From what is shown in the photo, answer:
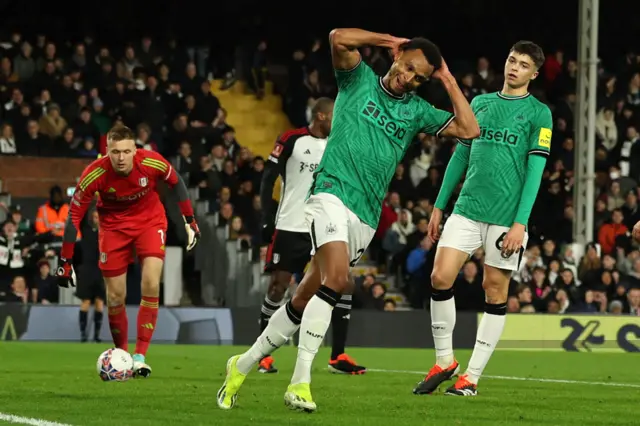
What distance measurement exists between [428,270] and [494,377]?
9.11 m

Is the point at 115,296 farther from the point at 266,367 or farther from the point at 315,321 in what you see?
the point at 315,321

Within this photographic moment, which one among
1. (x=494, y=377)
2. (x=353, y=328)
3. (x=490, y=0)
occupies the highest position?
(x=490, y=0)

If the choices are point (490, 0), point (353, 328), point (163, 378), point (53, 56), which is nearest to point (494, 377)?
point (163, 378)

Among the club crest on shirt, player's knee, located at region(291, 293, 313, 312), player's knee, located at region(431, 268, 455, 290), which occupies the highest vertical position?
the club crest on shirt

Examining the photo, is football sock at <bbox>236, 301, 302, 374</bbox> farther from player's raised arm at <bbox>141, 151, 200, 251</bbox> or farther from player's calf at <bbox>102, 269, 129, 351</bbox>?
player's calf at <bbox>102, 269, 129, 351</bbox>

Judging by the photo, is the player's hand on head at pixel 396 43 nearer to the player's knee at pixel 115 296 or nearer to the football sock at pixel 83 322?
the player's knee at pixel 115 296

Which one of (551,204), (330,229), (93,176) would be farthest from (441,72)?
(551,204)

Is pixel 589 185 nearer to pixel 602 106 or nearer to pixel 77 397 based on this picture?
pixel 602 106

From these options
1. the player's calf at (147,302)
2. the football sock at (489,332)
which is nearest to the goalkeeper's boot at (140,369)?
the player's calf at (147,302)

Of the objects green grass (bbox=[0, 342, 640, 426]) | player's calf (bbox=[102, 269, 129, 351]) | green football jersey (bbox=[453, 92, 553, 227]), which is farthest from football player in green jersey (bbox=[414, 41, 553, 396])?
player's calf (bbox=[102, 269, 129, 351])

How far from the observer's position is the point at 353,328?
770 inches

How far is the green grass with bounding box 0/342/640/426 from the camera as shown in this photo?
7582mm

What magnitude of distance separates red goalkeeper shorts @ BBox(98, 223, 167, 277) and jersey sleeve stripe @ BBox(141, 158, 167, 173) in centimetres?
54

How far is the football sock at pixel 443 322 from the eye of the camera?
955 centimetres
